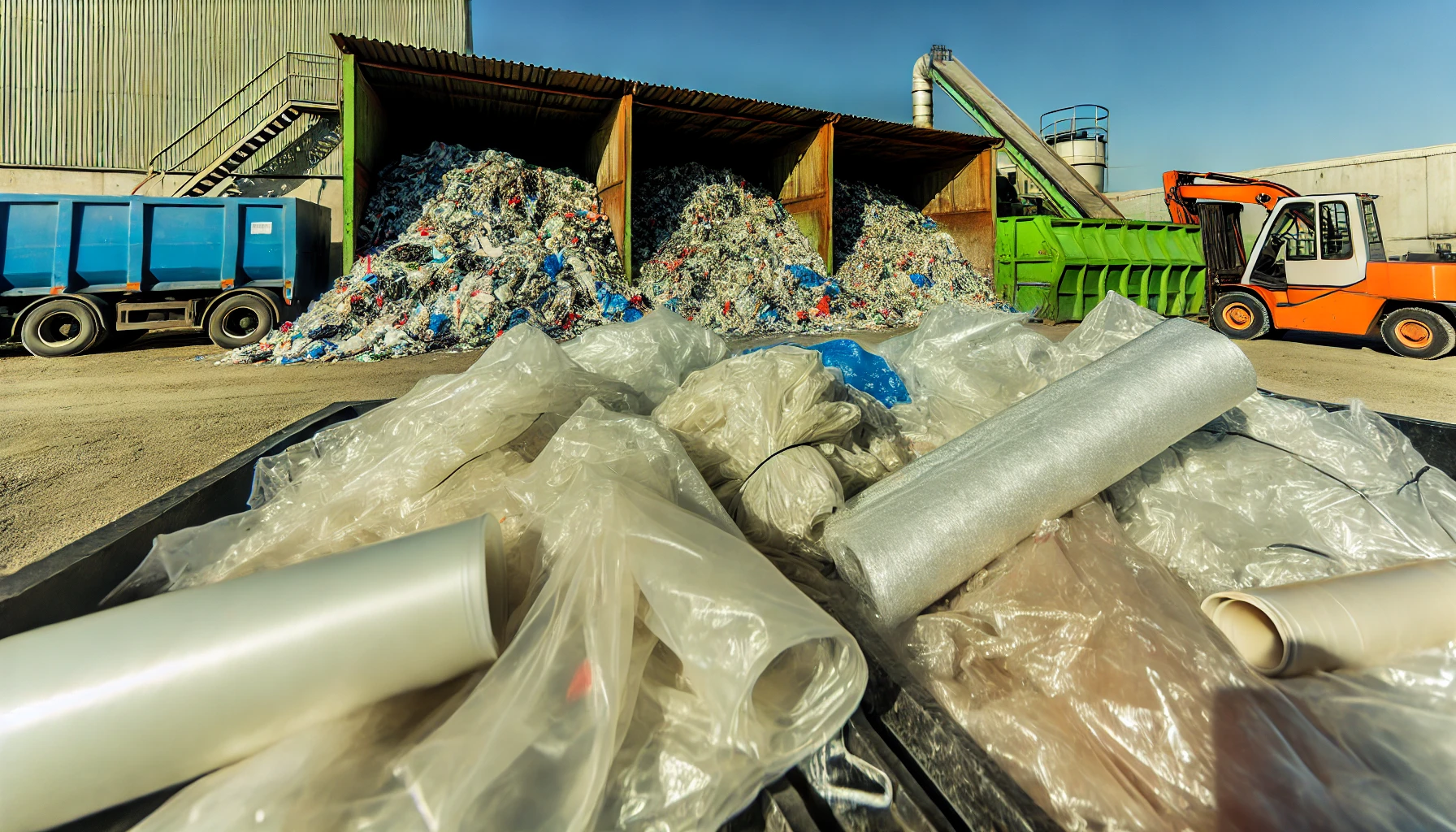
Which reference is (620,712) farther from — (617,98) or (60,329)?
(60,329)

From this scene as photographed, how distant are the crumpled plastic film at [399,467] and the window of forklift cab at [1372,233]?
29.9 feet

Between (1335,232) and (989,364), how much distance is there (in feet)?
25.1

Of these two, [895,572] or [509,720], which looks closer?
[509,720]

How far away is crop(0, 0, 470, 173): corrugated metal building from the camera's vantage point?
1202 cm

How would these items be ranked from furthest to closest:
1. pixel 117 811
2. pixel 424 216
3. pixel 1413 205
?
pixel 1413 205, pixel 424 216, pixel 117 811

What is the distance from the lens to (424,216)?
7.80 metres

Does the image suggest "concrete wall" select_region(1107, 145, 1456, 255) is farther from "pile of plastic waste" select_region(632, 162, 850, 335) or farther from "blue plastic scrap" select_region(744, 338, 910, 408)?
"blue plastic scrap" select_region(744, 338, 910, 408)

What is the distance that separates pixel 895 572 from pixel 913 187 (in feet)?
37.9

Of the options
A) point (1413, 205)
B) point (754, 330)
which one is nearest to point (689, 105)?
point (754, 330)

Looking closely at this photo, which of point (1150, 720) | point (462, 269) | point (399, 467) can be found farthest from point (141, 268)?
point (1150, 720)

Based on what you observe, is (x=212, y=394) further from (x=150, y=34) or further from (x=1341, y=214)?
(x=150, y=34)

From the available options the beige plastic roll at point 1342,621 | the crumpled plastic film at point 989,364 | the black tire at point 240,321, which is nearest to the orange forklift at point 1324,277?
the crumpled plastic film at point 989,364

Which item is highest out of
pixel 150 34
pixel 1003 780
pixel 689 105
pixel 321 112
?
pixel 150 34

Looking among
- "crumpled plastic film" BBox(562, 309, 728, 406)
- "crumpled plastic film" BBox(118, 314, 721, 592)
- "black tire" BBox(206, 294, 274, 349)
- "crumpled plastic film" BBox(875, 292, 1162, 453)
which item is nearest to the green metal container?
"crumpled plastic film" BBox(875, 292, 1162, 453)
